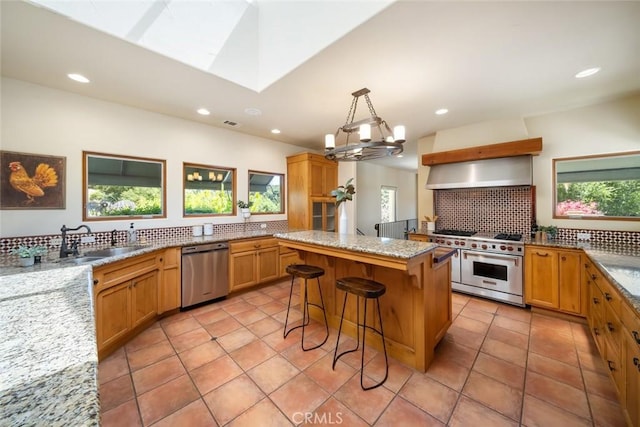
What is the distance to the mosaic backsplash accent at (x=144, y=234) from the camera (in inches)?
99.0

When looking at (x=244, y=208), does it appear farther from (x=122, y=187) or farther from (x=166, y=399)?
(x=166, y=399)

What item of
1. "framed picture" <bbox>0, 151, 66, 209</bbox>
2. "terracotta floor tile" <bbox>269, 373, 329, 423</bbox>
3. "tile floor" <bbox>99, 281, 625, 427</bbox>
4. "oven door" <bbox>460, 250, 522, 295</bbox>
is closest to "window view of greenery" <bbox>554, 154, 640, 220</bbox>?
"oven door" <bbox>460, 250, 522, 295</bbox>

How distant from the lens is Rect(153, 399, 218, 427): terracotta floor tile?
1.58 meters

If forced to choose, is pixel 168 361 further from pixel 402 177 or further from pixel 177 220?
pixel 402 177

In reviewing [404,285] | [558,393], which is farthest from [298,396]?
[558,393]

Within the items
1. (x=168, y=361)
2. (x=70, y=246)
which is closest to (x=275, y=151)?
(x=70, y=246)

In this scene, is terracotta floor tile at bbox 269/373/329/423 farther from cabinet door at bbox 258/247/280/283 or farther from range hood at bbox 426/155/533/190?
range hood at bbox 426/155/533/190

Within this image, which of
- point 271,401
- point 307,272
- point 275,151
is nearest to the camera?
point 271,401

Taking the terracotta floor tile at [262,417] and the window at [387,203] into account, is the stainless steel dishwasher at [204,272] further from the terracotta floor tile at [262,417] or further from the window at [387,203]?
the window at [387,203]

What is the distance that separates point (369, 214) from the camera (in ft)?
22.1

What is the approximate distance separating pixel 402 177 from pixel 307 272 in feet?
22.0

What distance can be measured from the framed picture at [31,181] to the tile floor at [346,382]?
1822mm

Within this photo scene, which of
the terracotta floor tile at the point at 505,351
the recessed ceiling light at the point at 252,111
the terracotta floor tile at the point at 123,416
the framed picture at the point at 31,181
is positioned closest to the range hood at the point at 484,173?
the terracotta floor tile at the point at 505,351

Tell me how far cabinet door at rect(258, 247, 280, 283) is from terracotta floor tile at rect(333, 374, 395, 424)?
2.40 meters
